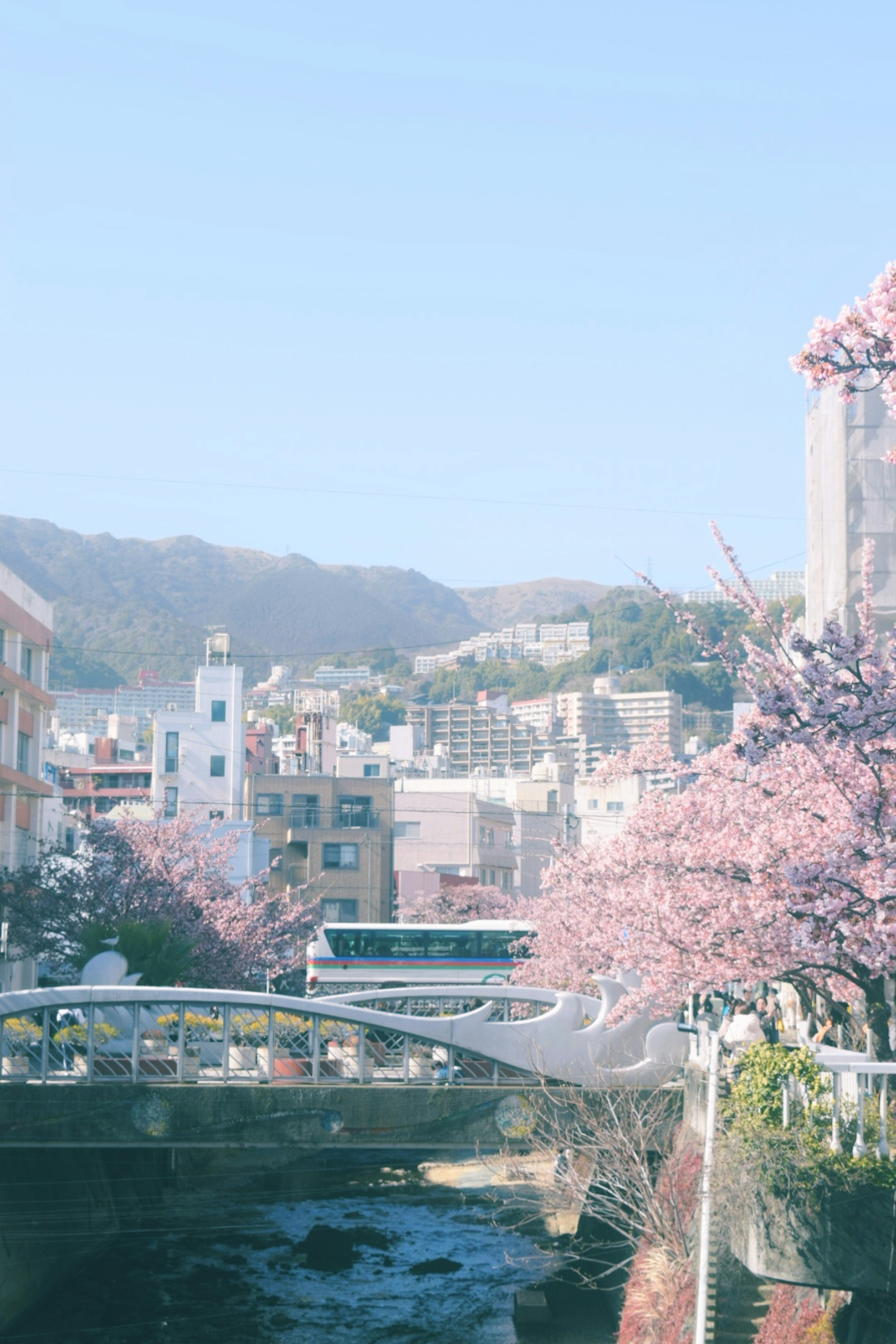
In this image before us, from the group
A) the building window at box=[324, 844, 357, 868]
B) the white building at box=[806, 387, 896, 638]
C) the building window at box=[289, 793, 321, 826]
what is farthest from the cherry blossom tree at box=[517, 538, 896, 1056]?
the building window at box=[289, 793, 321, 826]

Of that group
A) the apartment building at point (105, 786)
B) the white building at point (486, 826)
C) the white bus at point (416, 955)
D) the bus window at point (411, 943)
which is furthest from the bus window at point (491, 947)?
the apartment building at point (105, 786)

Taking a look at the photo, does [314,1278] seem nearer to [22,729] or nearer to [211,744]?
[22,729]

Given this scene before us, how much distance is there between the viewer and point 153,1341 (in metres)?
31.4

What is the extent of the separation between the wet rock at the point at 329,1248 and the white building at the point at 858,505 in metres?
21.0

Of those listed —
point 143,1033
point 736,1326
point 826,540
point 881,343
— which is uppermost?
point 826,540

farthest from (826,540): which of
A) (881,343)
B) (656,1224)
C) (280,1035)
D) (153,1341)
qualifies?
(881,343)

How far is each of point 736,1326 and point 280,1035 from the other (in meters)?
13.3

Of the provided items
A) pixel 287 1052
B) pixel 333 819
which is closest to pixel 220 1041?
pixel 287 1052

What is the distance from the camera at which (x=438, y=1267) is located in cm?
3825

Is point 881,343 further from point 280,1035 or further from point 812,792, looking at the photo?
point 280,1035

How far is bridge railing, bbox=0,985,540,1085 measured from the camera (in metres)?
27.5

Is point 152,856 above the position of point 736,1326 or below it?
Result: above

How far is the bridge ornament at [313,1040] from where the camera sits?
2772cm

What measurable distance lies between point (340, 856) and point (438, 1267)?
49146mm
